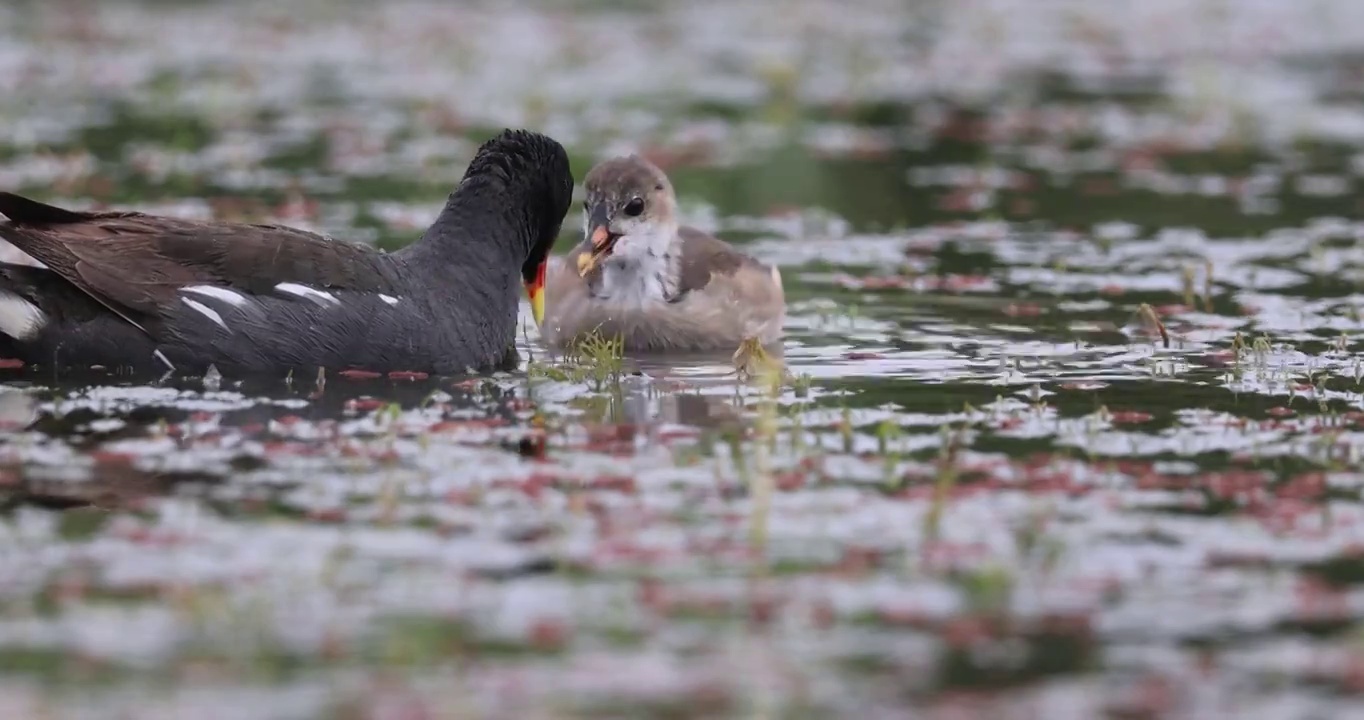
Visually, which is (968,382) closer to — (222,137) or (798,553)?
(798,553)

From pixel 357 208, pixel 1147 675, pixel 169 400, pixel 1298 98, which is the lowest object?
pixel 1147 675

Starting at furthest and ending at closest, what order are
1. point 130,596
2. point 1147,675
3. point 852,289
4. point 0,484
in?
point 852,289 < point 0,484 < point 130,596 < point 1147,675

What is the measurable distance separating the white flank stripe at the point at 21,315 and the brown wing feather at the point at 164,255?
21 cm

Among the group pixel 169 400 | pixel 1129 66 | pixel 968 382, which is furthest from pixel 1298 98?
pixel 169 400

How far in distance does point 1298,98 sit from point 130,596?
1612cm

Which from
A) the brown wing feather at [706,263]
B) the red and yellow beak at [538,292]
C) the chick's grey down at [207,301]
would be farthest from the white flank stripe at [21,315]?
the brown wing feather at [706,263]

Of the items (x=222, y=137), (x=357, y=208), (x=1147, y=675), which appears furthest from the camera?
(x=222, y=137)

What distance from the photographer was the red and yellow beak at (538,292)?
10.8 metres

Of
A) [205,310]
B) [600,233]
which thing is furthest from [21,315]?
[600,233]

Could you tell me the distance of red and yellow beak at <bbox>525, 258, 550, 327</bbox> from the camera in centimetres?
1084

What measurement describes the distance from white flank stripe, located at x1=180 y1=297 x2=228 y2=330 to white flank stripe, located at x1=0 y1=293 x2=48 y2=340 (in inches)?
23.0

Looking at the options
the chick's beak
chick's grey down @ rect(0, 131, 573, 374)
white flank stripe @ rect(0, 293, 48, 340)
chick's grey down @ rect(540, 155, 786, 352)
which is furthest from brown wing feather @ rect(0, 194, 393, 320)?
chick's grey down @ rect(540, 155, 786, 352)

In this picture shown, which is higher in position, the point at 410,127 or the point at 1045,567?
the point at 410,127

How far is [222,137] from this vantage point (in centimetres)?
1773
